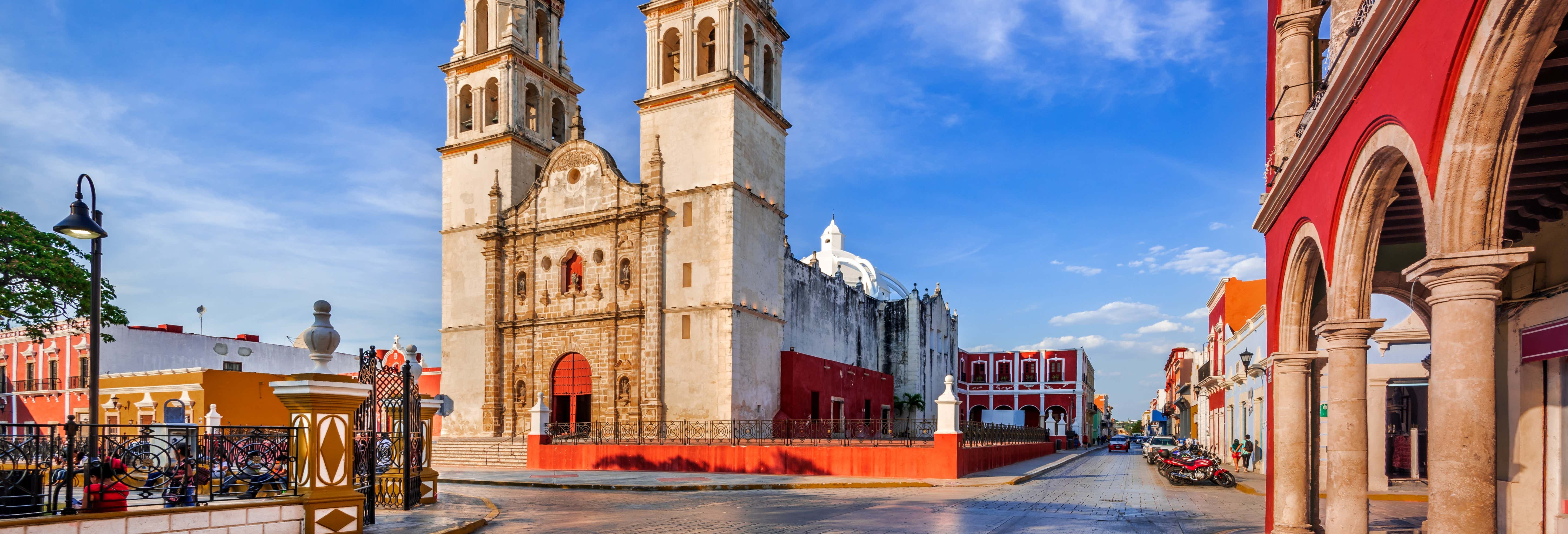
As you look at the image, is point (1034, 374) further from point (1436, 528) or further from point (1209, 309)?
point (1436, 528)

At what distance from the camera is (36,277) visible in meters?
18.0

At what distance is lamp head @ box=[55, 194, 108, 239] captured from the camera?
9.91 meters

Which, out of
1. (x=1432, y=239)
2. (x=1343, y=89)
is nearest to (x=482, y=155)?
(x=1343, y=89)

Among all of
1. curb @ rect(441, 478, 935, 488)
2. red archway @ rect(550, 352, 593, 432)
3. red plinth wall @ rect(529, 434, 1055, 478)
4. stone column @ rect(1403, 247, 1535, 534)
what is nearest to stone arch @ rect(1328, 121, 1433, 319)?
stone column @ rect(1403, 247, 1535, 534)

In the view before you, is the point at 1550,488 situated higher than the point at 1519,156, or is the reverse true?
the point at 1519,156

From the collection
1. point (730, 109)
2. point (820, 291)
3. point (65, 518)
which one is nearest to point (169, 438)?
point (65, 518)

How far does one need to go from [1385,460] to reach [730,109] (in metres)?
18.3

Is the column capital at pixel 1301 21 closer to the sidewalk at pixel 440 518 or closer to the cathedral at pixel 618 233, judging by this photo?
the sidewalk at pixel 440 518

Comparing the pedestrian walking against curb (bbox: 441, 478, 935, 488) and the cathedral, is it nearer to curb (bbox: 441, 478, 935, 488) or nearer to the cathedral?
curb (bbox: 441, 478, 935, 488)

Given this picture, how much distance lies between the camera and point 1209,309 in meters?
40.9

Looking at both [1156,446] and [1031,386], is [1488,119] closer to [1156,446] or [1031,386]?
[1156,446]

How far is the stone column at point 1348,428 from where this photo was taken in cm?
711

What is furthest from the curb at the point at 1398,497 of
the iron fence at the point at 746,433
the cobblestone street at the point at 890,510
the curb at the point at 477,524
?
the curb at the point at 477,524

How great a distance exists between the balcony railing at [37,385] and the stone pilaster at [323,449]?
115 feet
